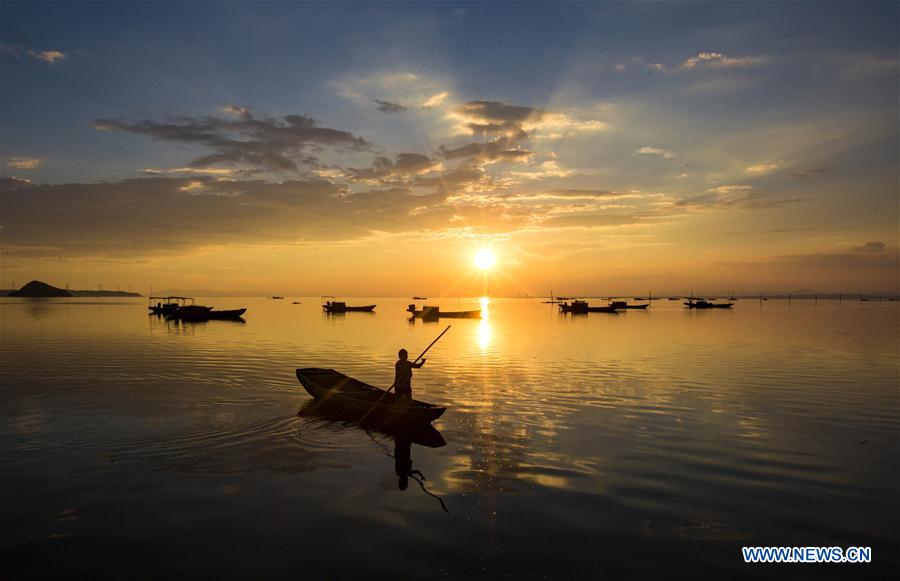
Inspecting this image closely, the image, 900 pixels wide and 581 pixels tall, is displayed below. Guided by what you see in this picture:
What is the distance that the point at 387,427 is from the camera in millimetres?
15758

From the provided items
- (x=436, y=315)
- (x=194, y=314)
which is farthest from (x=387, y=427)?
(x=436, y=315)

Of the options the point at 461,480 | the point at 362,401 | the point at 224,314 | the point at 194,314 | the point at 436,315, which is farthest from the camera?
the point at 436,315

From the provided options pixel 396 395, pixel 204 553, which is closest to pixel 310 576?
pixel 204 553

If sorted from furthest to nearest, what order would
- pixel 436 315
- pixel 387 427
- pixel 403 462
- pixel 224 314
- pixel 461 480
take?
1. pixel 436 315
2. pixel 224 314
3. pixel 387 427
4. pixel 403 462
5. pixel 461 480

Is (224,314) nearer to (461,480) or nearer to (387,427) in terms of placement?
(387,427)

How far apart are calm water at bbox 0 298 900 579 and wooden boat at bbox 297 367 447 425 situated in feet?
2.56

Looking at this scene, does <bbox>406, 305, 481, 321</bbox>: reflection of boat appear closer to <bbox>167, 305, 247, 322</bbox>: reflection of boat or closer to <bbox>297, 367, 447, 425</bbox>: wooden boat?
<bbox>167, 305, 247, 322</bbox>: reflection of boat

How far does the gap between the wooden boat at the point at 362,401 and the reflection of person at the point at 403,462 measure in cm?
85

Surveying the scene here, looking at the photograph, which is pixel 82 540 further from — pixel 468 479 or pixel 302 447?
pixel 468 479

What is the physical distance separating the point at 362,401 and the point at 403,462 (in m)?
4.36

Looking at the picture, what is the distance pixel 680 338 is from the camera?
164 ft

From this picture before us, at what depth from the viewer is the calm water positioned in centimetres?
805

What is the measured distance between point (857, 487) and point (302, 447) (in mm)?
12783

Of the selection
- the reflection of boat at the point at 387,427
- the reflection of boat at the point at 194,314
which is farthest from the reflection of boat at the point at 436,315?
the reflection of boat at the point at 387,427
